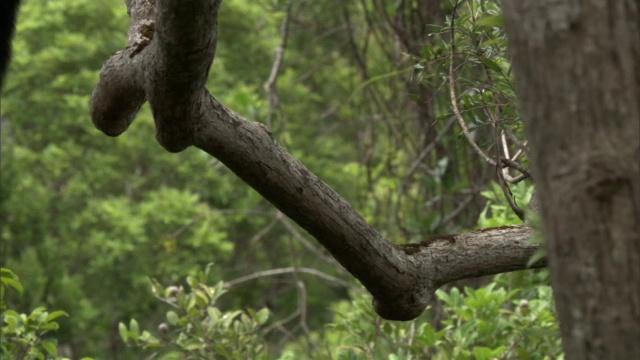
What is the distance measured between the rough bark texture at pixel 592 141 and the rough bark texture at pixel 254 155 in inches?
28.3

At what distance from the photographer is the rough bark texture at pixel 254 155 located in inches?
75.7

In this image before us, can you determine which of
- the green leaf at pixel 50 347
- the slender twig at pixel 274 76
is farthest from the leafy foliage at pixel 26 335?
the slender twig at pixel 274 76

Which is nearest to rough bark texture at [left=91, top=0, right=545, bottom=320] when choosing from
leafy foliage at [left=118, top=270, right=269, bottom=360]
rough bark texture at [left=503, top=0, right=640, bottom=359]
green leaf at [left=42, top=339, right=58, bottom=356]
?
rough bark texture at [left=503, top=0, right=640, bottom=359]

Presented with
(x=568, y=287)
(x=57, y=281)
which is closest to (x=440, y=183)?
(x=568, y=287)

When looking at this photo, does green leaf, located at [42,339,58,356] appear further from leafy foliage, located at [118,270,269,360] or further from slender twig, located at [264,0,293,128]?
slender twig, located at [264,0,293,128]

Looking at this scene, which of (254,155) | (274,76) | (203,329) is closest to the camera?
(254,155)

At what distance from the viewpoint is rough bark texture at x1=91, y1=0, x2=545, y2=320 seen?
6.31 feet

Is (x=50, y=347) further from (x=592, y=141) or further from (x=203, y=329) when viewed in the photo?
(x=592, y=141)

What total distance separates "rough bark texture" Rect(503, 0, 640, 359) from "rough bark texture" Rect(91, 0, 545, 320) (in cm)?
72

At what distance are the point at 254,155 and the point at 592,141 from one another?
0.94 metres

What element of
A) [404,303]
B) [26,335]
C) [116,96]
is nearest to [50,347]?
[26,335]

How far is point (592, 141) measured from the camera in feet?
4.26

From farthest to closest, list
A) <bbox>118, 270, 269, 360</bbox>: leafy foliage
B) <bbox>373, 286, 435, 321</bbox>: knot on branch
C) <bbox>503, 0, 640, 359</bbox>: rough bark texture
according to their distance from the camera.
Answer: <bbox>118, 270, 269, 360</bbox>: leafy foliage, <bbox>373, 286, 435, 321</bbox>: knot on branch, <bbox>503, 0, 640, 359</bbox>: rough bark texture

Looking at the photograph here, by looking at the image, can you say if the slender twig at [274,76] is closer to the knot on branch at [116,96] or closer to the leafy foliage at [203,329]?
the leafy foliage at [203,329]
